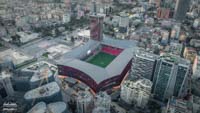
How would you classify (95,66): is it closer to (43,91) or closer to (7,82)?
(43,91)

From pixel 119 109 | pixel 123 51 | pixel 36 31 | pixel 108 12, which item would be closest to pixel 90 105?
pixel 119 109

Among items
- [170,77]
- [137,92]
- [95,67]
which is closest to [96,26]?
[95,67]

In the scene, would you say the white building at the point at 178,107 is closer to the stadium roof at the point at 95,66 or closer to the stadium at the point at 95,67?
the stadium at the point at 95,67

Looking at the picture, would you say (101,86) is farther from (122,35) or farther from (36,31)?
(36,31)

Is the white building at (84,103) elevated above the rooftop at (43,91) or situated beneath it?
situated beneath

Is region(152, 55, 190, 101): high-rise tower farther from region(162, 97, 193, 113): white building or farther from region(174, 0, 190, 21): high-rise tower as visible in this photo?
region(174, 0, 190, 21): high-rise tower

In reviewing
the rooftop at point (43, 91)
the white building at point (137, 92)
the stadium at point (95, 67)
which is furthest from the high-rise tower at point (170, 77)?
the rooftop at point (43, 91)
